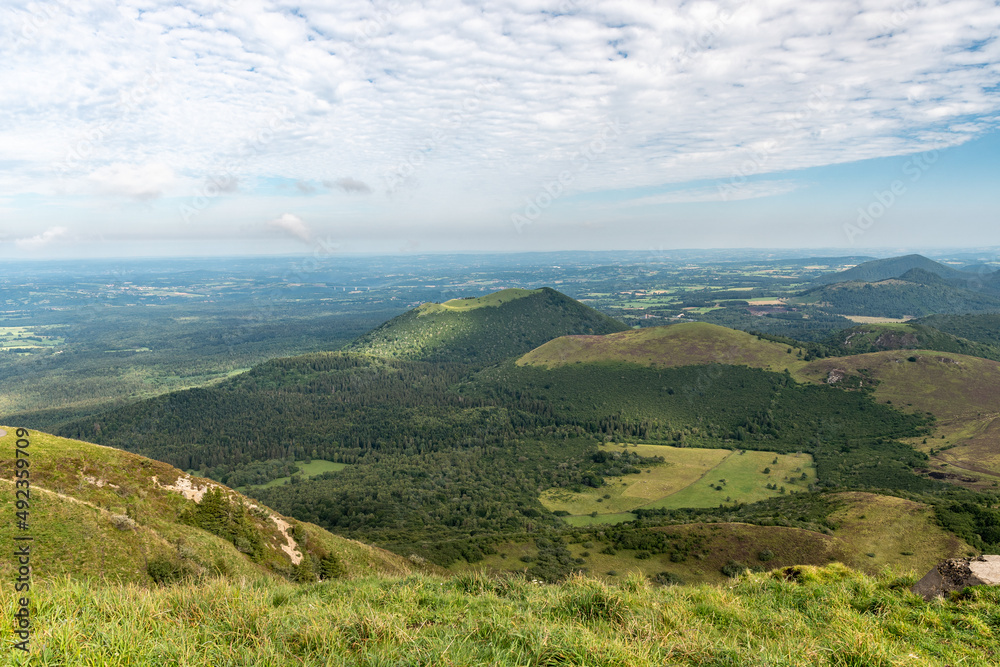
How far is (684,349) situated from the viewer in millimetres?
175000

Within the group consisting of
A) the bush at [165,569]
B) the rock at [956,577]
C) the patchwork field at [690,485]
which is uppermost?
the rock at [956,577]

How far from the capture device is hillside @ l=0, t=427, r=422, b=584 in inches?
943

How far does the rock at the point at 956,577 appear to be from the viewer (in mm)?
14773

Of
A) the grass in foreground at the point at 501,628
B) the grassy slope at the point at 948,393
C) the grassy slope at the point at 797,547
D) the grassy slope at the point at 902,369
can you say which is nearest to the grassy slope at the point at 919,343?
the grassy slope at the point at 902,369

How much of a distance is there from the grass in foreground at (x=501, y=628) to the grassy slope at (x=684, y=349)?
165006 mm

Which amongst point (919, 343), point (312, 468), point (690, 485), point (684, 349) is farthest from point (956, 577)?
point (919, 343)

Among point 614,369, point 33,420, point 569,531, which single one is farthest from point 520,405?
point 33,420

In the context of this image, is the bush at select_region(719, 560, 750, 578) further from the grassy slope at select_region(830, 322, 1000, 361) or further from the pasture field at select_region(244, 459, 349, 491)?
the grassy slope at select_region(830, 322, 1000, 361)

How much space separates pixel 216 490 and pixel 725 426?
14050cm

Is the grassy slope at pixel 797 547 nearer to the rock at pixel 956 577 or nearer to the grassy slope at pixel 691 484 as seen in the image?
the rock at pixel 956 577

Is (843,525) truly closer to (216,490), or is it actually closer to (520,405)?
(216,490)

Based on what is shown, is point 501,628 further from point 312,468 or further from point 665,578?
point 312,468

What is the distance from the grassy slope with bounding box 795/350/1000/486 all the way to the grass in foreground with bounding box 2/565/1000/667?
110 metres

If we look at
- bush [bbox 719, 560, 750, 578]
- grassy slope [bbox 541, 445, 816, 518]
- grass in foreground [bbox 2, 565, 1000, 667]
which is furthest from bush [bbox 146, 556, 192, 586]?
grassy slope [bbox 541, 445, 816, 518]
